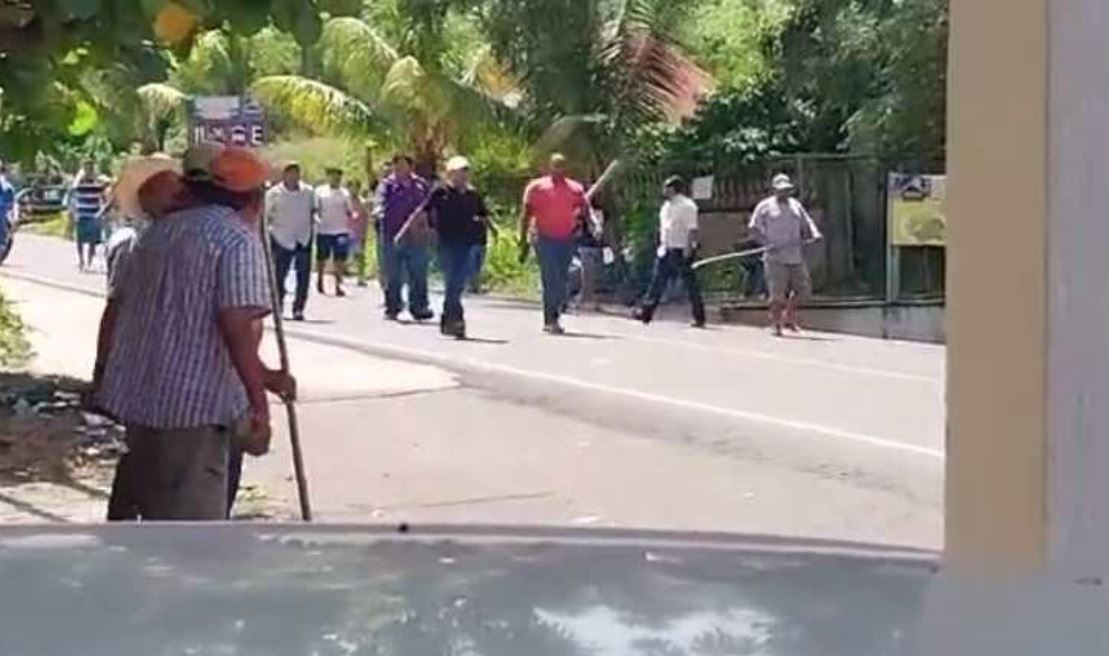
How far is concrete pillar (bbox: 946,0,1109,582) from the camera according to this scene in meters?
4.66

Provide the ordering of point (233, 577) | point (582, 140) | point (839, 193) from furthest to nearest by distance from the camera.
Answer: point (582, 140), point (839, 193), point (233, 577)

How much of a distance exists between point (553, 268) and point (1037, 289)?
1454 centimetres

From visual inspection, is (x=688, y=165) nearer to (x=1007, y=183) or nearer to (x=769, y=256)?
(x=769, y=256)

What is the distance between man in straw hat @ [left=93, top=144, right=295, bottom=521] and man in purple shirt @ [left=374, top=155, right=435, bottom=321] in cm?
1428

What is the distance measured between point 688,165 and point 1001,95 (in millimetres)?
21912

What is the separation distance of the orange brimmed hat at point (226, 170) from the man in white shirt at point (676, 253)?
14.3 meters

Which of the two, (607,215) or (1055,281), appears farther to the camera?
(607,215)

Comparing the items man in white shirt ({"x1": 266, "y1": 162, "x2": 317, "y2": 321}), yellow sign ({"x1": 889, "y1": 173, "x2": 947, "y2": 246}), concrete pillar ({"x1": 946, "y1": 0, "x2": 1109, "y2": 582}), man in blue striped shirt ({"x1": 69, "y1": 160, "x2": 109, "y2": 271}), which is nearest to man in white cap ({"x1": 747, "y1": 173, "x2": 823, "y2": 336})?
yellow sign ({"x1": 889, "y1": 173, "x2": 947, "y2": 246})

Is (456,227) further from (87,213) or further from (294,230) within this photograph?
(87,213)

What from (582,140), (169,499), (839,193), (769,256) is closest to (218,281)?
(169,499)

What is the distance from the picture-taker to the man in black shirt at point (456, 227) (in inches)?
743

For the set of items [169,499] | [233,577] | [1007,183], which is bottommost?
[169,499]

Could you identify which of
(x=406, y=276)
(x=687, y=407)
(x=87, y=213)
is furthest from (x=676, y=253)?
(x=87, y=213)

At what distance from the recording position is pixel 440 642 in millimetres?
2068
